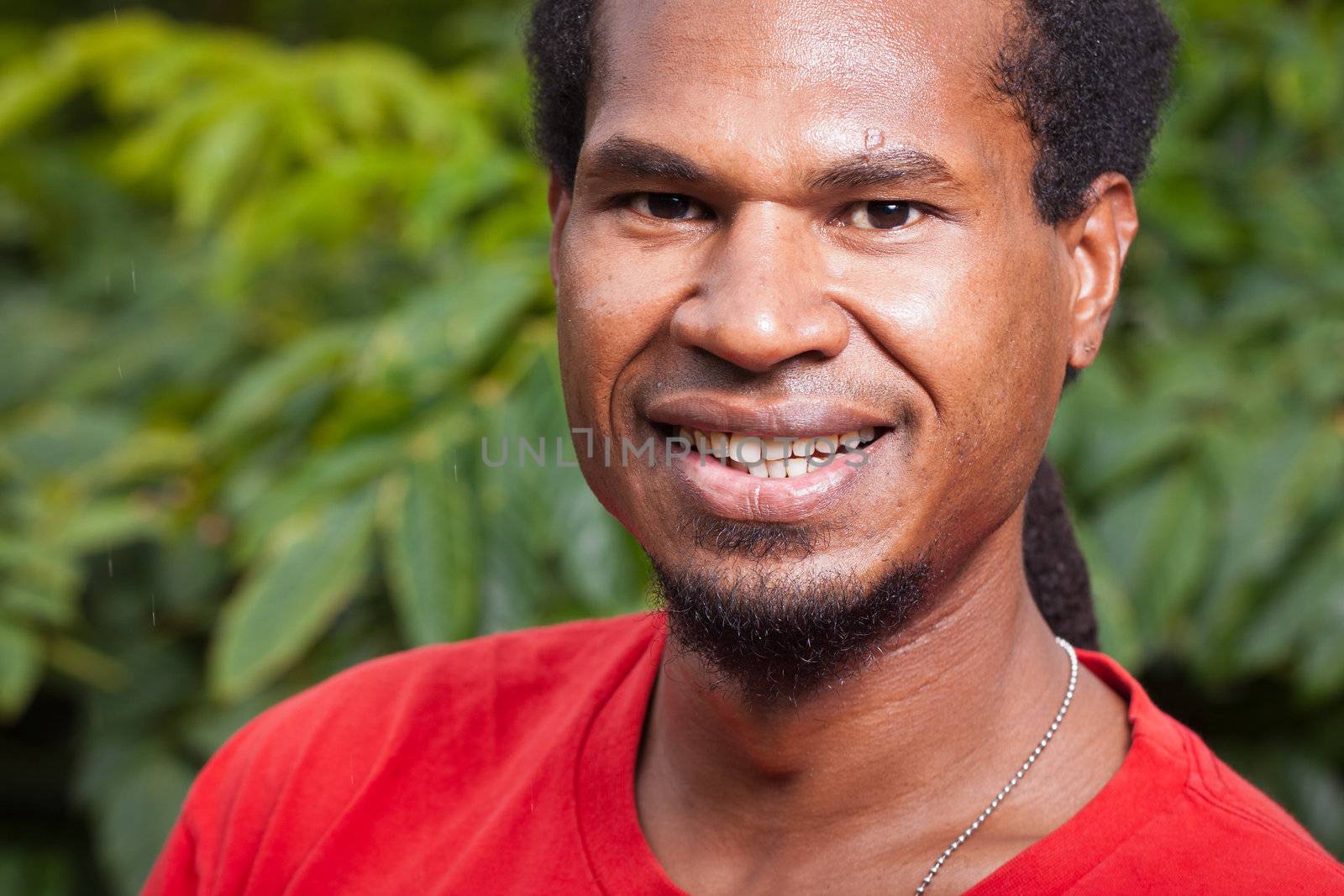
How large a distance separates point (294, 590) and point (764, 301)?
4.40 feet

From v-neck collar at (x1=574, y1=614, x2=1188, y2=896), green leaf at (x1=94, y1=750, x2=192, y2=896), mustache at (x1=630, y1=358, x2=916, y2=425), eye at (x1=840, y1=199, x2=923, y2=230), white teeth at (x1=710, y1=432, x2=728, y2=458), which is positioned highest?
eye at (x1=840, y1=199, x2=923, y2=230)

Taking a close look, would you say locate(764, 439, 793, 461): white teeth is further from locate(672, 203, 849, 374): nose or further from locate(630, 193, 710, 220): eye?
locate(630, 193, 710, 220): eye

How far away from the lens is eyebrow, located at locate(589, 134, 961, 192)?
1.63 meters

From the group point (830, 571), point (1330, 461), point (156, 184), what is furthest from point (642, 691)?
point (156, 184)

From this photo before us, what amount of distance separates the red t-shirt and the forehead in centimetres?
74

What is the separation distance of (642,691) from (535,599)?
0.62m

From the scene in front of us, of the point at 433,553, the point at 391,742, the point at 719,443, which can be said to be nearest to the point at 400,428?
the point at 433,553

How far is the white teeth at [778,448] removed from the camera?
1.69 metres

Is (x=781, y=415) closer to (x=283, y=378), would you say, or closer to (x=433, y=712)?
(x=433, y=712)

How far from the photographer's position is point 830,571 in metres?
1.68

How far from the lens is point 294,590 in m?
2.65

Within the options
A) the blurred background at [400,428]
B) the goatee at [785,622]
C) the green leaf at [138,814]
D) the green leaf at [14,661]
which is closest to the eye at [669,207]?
the goatee at [785,622]

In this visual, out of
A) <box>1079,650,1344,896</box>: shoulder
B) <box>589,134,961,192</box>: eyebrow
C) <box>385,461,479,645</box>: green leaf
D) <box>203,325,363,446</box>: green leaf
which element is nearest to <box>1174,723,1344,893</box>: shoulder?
<box>1079,650,1344,896</box>: shoulder

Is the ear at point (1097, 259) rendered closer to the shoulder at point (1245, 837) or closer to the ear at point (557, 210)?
the shoulder at point (1245, 837)
